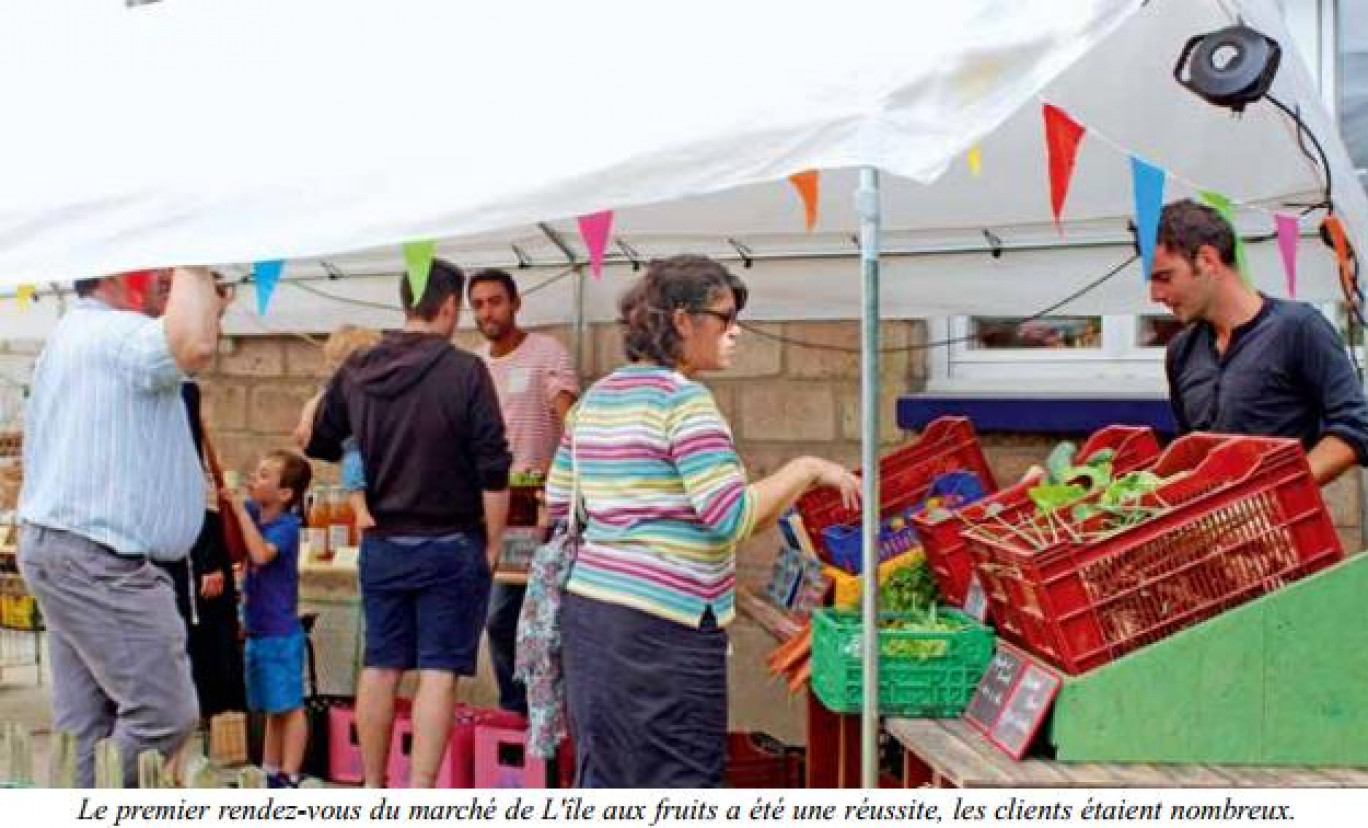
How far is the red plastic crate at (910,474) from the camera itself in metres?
4.52

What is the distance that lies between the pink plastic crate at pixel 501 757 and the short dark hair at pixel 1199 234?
8.65ft

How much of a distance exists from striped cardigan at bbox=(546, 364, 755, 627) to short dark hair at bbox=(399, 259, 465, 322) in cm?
141

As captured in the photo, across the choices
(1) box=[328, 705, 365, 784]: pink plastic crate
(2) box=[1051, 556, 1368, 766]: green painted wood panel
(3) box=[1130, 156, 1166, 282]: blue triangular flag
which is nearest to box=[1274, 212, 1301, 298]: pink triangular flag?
(3) box=[1130, 156, 1166, 282]: blue triangular flag

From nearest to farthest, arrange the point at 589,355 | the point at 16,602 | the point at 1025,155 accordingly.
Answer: the point at 1025,155, the point at 589,355, the point at 16,602

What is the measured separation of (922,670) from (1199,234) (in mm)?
1328

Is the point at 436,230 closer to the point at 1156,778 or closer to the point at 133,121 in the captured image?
the point at 133,121

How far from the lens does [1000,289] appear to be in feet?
18.7

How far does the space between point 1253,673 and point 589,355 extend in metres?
4.05

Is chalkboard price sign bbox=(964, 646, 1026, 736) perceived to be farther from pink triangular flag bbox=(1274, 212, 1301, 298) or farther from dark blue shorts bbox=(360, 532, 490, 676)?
pink triangular flag bbox=(1274, 212, 1301, 298)

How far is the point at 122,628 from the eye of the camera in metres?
3.88

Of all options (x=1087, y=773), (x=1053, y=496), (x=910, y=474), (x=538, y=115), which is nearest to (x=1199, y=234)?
(x=1053, y=496)

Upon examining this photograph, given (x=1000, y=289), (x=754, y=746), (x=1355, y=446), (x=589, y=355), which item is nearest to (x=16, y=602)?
(x=589, y=355)

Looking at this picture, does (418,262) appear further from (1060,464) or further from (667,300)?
(1060,464)

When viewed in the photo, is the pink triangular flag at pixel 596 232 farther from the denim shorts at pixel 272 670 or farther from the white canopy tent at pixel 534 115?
the denim shorts at pixel 272 670
